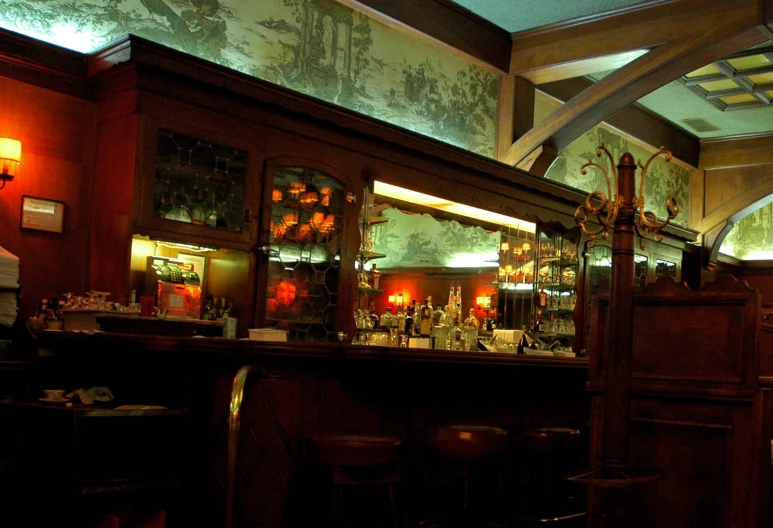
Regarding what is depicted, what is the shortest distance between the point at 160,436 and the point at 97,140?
2137 mm

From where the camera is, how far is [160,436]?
152 inches


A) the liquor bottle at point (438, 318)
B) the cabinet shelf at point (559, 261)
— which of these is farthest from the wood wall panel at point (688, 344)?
the cabinet shelf at point (559, 261)

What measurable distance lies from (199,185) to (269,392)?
174 centimetres

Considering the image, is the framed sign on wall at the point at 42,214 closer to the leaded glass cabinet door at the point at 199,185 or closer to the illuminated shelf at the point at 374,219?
the leaded glass cabinet door at the point at 199,185

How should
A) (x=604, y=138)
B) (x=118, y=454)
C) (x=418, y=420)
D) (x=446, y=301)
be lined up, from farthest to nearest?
1. (x=604, y=138)
2. (x=446, y=301)
3. (x=418, y=420)
4. (x=118, y=454)

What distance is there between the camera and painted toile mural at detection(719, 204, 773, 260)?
43.1ft

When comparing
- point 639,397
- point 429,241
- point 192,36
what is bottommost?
point 639,397

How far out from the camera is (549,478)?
5.15 metres

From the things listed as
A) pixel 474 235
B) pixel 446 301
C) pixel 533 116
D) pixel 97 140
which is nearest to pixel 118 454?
pixel 97 140

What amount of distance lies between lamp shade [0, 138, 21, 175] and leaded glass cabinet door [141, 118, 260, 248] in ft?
2.27

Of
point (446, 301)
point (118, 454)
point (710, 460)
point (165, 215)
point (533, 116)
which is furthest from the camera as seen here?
point (533, 116)

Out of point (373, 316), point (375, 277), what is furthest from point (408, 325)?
point (375, 277)

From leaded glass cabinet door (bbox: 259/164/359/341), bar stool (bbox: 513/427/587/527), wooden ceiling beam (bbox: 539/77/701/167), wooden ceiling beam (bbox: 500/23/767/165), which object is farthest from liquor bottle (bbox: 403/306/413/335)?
wooden ceiling beam (bbox: 539/77/701/167)

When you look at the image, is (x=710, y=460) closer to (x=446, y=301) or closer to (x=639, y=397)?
(x=639, y=397)
